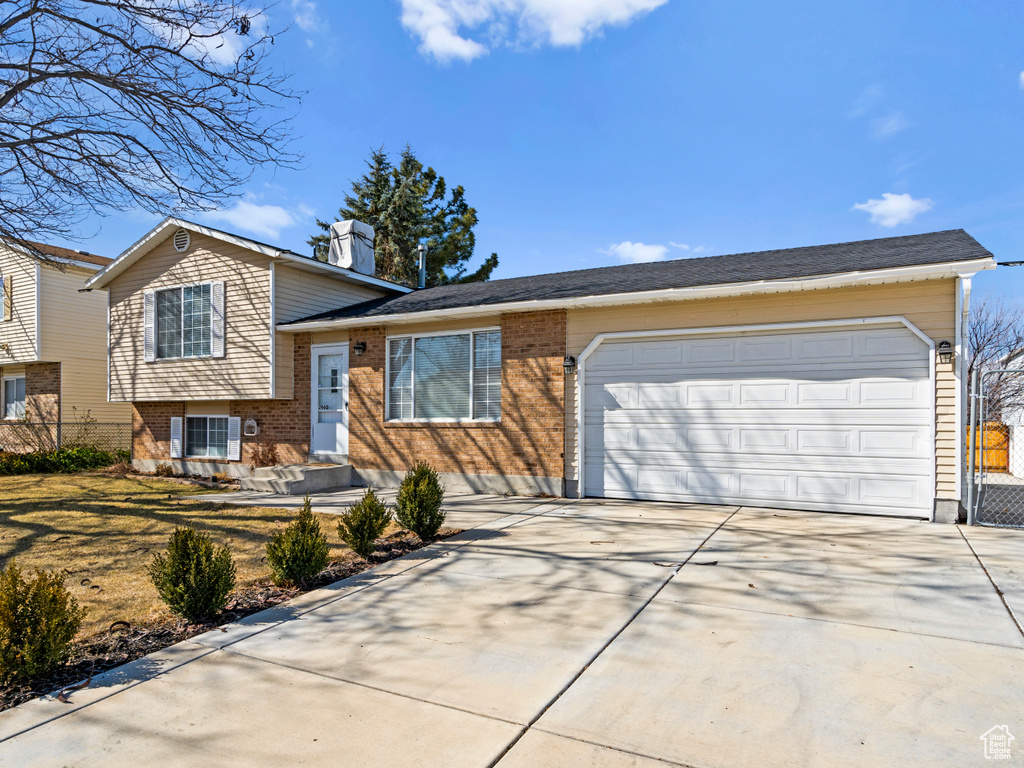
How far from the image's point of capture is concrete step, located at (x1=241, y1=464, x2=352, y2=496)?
35.0ft

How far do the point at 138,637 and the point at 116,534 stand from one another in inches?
160

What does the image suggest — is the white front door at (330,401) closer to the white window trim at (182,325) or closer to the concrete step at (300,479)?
the concrete step at (300,479)

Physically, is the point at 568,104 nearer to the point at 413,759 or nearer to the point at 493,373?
the point at 493,373

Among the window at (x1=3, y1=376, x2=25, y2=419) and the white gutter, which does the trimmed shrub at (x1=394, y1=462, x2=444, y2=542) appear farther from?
the window at (x1=3, y1=376, x2=25, y2=419)


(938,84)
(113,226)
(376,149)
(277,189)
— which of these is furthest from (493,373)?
(376,149)

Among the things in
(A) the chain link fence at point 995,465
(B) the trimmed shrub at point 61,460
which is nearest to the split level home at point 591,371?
(A) the chain link fence at point 995,465

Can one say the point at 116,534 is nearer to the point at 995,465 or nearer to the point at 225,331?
the point at 225,331

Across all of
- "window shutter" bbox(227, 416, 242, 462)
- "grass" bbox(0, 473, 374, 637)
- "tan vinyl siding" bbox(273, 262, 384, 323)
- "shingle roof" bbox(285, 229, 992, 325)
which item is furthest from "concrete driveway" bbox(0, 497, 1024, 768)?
"window shutter" bbox(227, 416, 242, 462)

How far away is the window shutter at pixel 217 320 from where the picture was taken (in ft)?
42.1

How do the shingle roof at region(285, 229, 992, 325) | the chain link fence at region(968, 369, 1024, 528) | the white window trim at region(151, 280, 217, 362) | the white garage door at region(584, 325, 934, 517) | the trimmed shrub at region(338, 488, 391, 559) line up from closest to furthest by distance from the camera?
the trimmed shrub at region(338, 488, 391, 559), the chain link fence at region(968, 369, 1024, 528), the white garage door at region(584, 325, 934, 517), the shingle roof at region(285, 229, 992, 325), the white window trim at region(151, 280, 217, 362)

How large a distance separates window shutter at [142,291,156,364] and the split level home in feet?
0.15

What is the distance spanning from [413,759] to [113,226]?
1163cm

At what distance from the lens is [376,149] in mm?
29781

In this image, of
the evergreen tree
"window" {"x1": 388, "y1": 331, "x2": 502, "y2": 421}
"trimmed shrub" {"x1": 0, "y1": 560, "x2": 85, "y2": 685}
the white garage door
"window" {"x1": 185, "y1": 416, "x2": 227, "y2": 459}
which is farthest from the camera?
the evergreen tree
